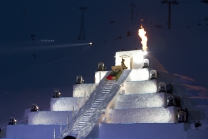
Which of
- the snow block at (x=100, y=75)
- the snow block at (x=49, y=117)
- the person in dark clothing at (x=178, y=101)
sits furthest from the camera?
the snow block at (x=100, y=75)

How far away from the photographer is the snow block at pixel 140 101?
22.5 metres

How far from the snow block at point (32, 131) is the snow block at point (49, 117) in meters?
0.63

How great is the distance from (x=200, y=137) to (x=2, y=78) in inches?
758

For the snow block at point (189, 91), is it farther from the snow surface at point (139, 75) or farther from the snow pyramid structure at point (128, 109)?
the snow surface at point (139, 75)

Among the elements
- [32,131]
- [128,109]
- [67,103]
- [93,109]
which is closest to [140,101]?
[128,109]

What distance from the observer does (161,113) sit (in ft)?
71.5

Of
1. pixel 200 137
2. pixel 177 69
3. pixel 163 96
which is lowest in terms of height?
pixel 200 137

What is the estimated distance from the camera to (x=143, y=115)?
22297mm

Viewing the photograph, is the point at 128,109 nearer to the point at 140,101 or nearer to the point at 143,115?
the point at 140,101

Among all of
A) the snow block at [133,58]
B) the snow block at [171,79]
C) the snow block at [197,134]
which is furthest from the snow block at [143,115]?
the snow block at [133,58]

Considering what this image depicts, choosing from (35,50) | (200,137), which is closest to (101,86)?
(200,137)

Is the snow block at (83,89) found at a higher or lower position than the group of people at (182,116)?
higher

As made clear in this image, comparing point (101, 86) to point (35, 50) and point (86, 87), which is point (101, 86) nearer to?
point (86, 87)

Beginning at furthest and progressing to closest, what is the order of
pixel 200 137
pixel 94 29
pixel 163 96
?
pixel 94 29, pixel 163 96, pixel 200 137
